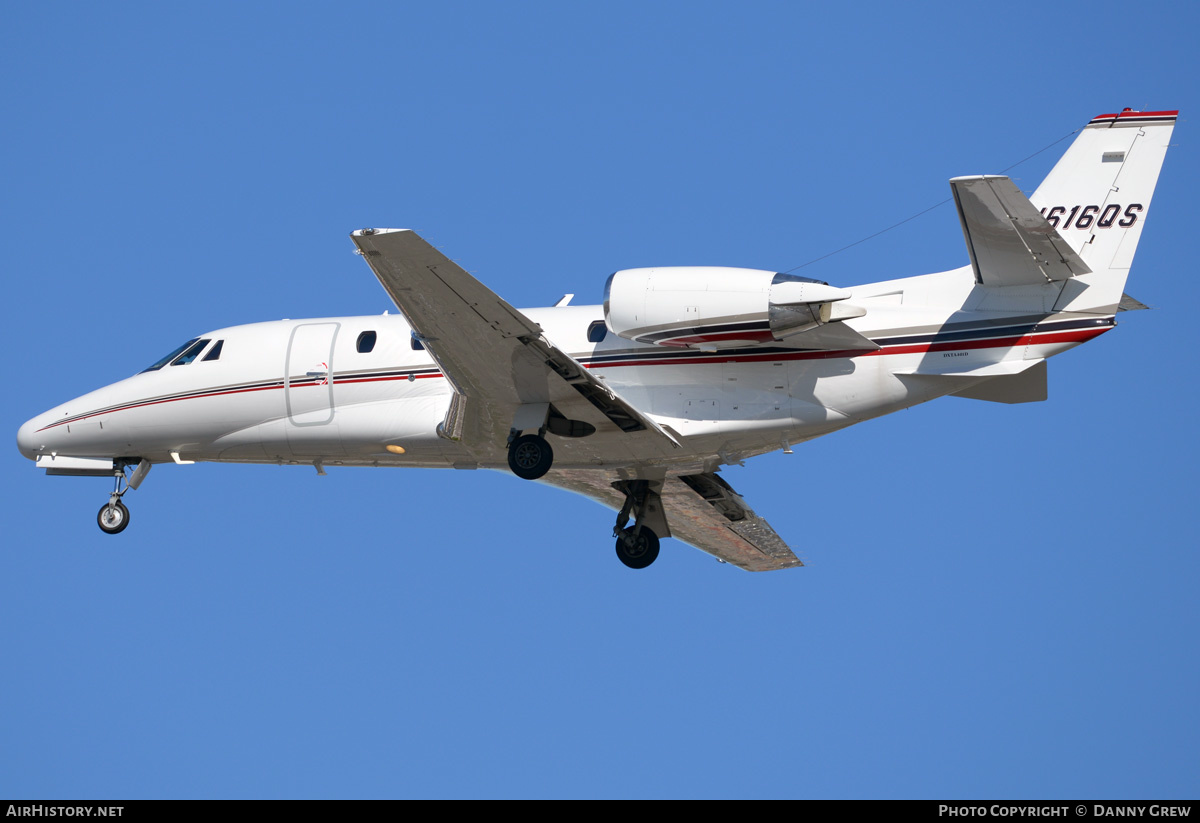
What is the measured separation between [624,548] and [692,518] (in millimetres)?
1925

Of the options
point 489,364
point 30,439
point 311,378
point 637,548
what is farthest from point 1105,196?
point 30,439

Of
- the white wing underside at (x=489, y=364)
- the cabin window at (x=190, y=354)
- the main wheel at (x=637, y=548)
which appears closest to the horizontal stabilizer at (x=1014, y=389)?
the white wing underside at (x=489, y=364)

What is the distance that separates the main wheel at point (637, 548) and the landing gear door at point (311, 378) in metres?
4.88

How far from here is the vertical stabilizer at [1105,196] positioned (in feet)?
59.3

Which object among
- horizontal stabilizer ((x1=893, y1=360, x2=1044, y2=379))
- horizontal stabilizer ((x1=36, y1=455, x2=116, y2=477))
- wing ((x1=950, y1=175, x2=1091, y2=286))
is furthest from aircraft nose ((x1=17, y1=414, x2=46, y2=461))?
wing ((x1=950, y1=175, x2=1091, y2=286))

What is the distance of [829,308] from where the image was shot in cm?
1806

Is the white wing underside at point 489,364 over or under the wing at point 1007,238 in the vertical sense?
under

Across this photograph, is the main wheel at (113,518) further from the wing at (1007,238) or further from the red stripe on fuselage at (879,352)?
the wing at (1007,238)
